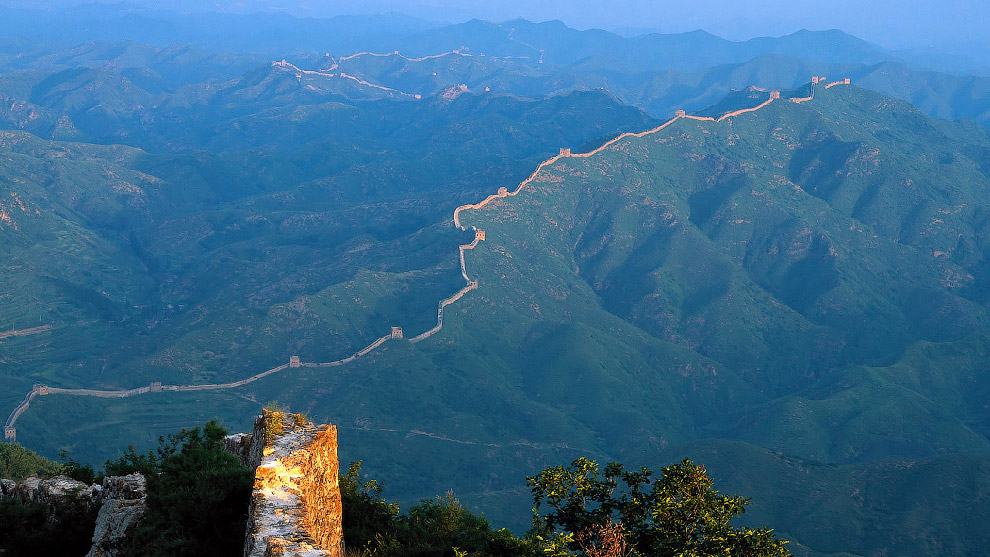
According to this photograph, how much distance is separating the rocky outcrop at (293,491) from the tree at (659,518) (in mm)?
7972

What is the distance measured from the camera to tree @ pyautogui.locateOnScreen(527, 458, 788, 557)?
35.4 metres

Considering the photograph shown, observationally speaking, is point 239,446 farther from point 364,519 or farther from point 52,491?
point 52,491

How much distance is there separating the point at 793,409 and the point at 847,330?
54.1 metres

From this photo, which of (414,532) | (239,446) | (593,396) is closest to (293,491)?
(414,532)

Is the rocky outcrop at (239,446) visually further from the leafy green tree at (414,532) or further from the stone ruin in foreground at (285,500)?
the leafy green tree at (414,532)

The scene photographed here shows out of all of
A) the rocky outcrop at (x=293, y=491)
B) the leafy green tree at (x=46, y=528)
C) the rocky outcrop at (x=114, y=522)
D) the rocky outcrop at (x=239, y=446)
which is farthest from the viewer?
the rocky outcrop at (x=239, y=446)

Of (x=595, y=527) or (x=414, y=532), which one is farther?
(x=414, y=532)

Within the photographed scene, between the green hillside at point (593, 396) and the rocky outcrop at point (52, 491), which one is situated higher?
the green hillside at point (593, 396)

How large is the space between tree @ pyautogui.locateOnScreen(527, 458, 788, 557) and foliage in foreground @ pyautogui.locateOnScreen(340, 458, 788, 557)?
4 centimetres

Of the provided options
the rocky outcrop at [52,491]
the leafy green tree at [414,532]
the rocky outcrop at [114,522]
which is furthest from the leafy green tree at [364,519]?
the rocky outcrop at [52,491]

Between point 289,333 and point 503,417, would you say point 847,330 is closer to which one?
point 503,417

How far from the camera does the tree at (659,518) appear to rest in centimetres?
3541

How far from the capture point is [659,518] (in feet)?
119

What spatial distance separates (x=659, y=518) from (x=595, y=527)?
99.0 inches
